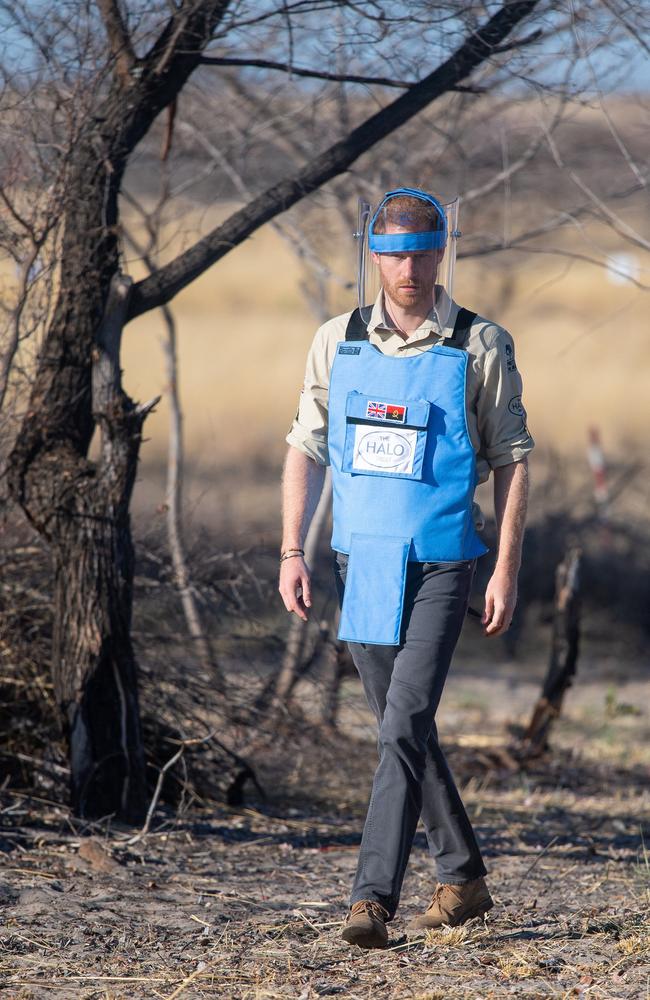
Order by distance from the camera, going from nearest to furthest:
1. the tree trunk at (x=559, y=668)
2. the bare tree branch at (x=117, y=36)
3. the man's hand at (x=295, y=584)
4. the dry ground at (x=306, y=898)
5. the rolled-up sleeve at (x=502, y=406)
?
the dry ground at (x=306, y=898), the rolled-up sleeve at (x=502, y=406), the man's hand at (x=295, y=584), the bare tree branch at (x=117, y=36), the tree trunk at (x=559, y=668)

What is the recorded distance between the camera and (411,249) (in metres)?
3.35

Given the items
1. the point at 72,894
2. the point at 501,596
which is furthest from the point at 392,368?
the point at 72,894

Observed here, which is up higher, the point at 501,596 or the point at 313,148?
the point at 313,148

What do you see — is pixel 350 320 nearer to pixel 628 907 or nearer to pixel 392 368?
pixel 392 368

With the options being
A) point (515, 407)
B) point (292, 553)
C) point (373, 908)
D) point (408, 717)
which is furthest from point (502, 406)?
point (373, 908)

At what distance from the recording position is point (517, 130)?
286 inches

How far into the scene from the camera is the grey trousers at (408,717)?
3.29 meters

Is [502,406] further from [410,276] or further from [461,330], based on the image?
[410,276]

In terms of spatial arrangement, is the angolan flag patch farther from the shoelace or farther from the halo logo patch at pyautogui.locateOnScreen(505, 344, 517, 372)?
the shoelace

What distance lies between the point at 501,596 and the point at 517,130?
4660 millimetres

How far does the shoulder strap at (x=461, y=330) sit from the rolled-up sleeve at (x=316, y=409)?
0.37 m

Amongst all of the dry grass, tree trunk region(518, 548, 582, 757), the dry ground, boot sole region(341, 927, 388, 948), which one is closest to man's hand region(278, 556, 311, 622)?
boot sole region(341, 927, 388, 948)

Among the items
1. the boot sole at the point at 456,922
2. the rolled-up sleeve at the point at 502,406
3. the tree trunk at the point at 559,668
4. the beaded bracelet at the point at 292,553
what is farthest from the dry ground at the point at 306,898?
the rolled-up sleeve at the point at 502,406

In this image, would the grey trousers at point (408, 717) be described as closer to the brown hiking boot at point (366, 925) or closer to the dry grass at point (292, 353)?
the brown hiking boot at point (366, 925)
